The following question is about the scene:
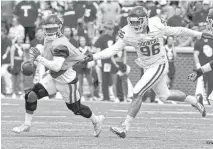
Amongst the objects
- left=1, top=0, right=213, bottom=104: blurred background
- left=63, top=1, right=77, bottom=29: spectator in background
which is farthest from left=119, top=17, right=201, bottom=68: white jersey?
left=63, top=1, right=77, bottom=29: spectator in background

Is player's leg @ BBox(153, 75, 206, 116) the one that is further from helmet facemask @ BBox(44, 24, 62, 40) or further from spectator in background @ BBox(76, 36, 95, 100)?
spectator in background @ BBox(76, 36, 95, 100)

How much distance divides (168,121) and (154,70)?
2.48 meters

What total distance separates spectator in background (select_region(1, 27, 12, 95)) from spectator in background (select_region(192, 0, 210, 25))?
471cm

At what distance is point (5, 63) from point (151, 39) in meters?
10.4

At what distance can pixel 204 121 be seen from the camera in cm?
1347

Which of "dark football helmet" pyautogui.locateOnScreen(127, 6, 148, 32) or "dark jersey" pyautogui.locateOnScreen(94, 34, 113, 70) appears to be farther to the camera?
"dark jersey" pyautogui.locateOnScreen(94, 34, 113, 70)

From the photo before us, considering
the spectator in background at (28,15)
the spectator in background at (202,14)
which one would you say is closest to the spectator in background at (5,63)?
the spectator in background at (28,15)

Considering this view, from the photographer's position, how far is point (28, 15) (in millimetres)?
21641

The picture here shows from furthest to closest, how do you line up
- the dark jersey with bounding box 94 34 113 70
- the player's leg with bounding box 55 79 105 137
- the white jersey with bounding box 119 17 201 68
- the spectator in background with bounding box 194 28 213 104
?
the dark jersey with bounding box 94 34 113 70 < the spectator in background with bounding box 194 28 213 104 < the white jersey with bounding box 119 17 201 68 < the player's leg with bounding box 55 79 105 137

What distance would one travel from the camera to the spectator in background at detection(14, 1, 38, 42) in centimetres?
2161

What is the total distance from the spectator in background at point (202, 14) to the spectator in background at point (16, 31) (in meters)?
4.49

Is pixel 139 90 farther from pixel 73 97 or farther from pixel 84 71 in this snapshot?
pixel 84 71

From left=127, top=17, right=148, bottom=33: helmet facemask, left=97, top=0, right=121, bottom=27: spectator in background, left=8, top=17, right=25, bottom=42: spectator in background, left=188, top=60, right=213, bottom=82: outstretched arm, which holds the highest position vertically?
left=127, top=17, right=148, bottom=33: helmet facemask

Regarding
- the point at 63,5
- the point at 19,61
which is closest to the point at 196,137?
the point at 19,61
